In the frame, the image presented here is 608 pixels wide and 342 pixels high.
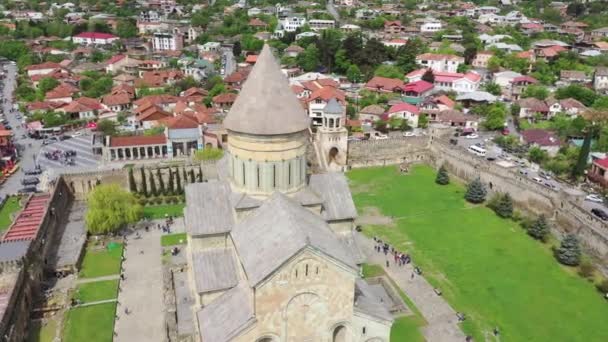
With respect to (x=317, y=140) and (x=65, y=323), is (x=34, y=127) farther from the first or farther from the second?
(x=65, y=323)

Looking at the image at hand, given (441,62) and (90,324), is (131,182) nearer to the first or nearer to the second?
(90,324)

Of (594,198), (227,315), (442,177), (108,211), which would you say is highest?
(227,315)

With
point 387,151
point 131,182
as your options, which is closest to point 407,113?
point 387,151

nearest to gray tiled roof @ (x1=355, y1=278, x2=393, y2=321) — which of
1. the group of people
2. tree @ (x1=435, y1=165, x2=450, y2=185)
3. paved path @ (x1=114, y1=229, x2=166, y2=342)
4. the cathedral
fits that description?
the cathedral

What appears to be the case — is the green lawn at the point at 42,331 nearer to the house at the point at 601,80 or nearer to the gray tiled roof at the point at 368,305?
the gray tiled roof at the point at 368,305

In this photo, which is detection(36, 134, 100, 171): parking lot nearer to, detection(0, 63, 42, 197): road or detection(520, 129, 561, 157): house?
detection(0, 63, 42, 197): road

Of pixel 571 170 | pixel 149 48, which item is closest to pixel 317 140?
pixel 571 170
